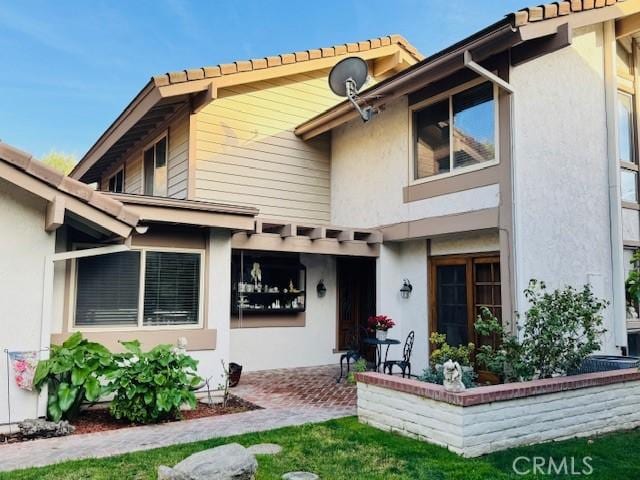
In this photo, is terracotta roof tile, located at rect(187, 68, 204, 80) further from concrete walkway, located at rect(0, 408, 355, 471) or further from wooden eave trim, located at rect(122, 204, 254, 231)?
concrete walkway, located at rect(0, 408, 355, 471)

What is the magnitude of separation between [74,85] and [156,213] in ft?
131

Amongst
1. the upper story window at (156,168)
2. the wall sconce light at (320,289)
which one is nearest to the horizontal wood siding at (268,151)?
the wall sconce light at (320,289)

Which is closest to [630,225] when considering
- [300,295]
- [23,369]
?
[300,295]

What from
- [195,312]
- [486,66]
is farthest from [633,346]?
[195,312]

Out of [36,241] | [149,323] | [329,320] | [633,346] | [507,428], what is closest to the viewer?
[507,428]

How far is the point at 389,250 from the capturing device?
414 inches

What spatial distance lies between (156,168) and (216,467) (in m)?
8.91

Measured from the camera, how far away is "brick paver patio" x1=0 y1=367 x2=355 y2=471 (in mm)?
5707

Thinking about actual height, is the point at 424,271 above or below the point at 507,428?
above

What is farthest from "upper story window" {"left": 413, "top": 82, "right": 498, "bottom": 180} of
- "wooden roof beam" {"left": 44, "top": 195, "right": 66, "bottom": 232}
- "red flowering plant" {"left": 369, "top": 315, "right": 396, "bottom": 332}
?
"wooden roof beam" {"left": 44, "top": 195, "right": 66, "bottom": 232}

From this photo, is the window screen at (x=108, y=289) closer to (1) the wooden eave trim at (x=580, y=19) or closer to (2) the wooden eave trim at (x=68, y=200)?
(2) the wooden eave trim at (x=68, y=200)

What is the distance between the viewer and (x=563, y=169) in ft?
28.4

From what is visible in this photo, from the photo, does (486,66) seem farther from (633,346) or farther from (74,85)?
(74,85)

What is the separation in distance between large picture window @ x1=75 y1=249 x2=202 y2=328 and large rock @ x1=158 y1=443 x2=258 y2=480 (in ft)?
12.1
